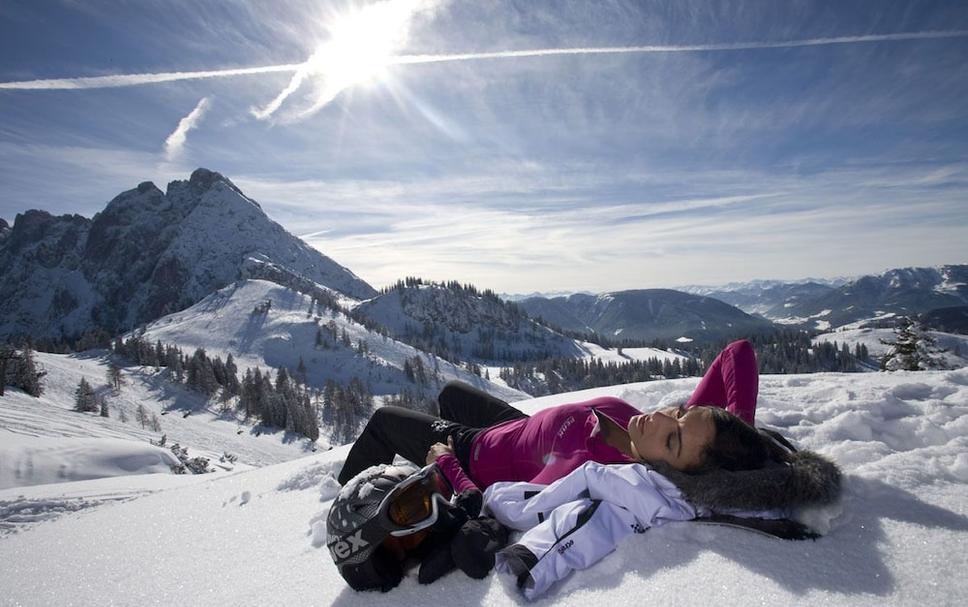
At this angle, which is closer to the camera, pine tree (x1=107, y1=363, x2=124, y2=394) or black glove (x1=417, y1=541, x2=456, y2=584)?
black glove (x1=417, y1=541, x2=456, y2=584)

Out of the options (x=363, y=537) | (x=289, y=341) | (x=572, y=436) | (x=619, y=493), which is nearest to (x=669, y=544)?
(x=619, y=493)

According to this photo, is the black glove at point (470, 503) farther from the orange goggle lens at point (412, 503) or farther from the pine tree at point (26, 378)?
the pine tree at point (26, 378)

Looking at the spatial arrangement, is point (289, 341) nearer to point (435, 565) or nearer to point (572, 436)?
point (572, 436)

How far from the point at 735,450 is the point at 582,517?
1.17 metres

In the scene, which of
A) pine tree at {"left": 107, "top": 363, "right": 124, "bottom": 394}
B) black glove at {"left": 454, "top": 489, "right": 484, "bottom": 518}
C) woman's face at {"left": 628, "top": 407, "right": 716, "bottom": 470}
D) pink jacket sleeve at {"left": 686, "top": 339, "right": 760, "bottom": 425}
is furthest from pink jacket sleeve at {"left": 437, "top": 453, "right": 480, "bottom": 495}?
pine tree at {"left": 107, "top": 363, "right": 124, "bottom": 394}

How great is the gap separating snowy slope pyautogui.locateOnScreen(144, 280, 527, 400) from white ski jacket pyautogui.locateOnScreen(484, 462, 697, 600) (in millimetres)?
122228

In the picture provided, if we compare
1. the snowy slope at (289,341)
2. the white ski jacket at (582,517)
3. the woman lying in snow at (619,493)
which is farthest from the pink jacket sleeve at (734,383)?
the snowy slope at (289,341)

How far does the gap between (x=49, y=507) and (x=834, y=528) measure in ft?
36.0

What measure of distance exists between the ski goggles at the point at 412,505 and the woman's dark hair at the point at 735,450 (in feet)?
6.24

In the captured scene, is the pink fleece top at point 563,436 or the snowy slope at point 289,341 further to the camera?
the snowy slope at point 289,341

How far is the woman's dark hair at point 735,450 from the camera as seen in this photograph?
3002 millimetres

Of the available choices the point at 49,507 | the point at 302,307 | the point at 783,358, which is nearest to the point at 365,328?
the point at 302,307

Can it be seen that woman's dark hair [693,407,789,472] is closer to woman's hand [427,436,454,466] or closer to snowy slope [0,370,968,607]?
snowy slope [0,370,968,607]

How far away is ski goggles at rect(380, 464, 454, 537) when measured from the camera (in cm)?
293
